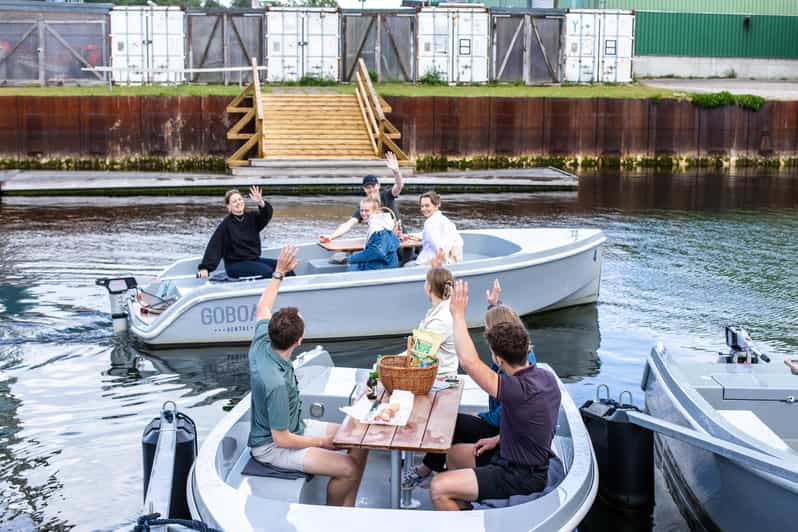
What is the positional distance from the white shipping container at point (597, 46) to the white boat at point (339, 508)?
3102 centimetres

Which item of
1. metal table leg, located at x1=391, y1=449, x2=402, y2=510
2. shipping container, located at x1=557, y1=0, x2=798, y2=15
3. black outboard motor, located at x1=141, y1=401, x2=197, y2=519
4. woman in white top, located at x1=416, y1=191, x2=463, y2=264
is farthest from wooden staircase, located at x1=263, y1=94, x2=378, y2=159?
metal table leg, located at x1=391, y1=449, x2=402, y2=510

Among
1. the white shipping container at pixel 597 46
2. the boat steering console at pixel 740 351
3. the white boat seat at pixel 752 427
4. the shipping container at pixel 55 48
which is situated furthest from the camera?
the white shipping container at pixel 597 46

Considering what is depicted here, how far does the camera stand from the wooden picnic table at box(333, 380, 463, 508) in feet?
17.7

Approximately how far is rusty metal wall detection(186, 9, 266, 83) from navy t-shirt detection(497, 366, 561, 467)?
30293mm

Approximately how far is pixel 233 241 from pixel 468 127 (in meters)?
20.2

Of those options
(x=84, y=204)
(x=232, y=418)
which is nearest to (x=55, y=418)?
(x=232, y=418)

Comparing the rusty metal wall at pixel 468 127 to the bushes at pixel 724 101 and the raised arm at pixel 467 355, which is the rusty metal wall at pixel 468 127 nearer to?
the bushes at pixel 724 101

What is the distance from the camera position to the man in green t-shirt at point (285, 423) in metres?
5.66

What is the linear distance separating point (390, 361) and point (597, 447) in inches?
68.7

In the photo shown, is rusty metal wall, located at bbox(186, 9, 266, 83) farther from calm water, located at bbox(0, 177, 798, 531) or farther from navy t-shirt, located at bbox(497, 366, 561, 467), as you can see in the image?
navy t-shirt, located at bbox(497, 366, 561, 467)

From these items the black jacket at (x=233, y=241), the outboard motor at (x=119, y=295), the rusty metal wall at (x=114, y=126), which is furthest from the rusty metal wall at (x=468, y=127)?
the black jacket at (x=233, y=241)

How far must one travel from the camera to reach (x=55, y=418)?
8859mm

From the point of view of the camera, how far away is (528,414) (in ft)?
18.0

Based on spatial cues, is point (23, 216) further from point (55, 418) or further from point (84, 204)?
point (55, 418)
